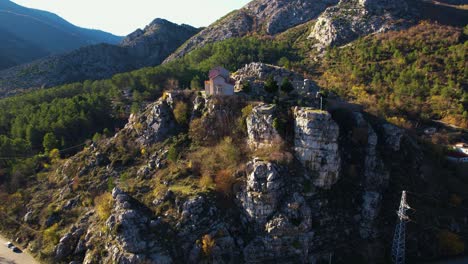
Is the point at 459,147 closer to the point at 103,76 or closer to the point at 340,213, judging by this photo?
the point at 340,213

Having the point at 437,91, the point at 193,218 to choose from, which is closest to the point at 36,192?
the point at 193,218

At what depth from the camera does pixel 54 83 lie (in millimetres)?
126812

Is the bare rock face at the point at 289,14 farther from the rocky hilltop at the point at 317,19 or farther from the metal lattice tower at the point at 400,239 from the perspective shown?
the metal lattice tower at the point at 400,239

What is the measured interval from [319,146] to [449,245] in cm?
2317

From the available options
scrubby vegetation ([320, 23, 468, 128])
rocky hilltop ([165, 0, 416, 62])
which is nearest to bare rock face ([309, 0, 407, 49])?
rocky hilltop ([165, 0, 416, 62])

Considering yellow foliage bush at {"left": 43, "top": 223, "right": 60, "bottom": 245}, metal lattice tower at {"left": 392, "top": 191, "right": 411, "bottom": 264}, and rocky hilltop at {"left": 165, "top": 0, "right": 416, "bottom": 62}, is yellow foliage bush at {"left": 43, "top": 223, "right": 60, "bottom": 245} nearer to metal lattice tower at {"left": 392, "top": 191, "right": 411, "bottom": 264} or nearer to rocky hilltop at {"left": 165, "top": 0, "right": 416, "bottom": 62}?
metal lattice tower at {"left": 392, "top": 191, "right": 411, "bottom": 264}

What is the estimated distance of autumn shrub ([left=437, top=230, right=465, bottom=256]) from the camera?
4375 cm

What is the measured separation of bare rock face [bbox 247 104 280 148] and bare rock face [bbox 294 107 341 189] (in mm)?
3987

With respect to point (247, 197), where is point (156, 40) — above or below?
above

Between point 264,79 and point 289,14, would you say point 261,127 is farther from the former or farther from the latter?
point 289,14

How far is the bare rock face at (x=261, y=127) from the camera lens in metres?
45.2

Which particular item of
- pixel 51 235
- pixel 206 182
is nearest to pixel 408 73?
pixel 206 182

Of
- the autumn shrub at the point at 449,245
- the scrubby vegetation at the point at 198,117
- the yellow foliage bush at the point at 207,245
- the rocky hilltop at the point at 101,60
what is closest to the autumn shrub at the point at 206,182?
the scrubby vegetation at the point at 198,117

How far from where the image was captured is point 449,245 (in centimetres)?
4375
